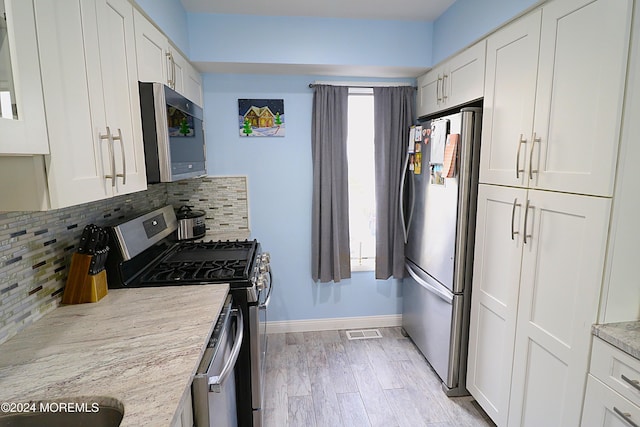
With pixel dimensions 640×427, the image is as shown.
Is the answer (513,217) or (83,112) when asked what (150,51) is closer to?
(83,112)

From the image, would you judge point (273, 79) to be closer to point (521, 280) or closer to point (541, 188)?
point (541, 188)

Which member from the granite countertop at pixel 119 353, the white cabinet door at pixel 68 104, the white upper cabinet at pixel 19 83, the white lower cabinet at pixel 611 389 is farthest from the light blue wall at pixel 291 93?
the white lower cabinet at pixel 611 389

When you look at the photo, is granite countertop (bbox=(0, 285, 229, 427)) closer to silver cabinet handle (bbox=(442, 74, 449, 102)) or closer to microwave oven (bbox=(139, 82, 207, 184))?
microwave oven (bbox=(139, 82, 207, 184))

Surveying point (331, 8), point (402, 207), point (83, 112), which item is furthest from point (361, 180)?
point (83, 112)

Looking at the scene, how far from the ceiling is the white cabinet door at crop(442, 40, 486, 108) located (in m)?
0.40

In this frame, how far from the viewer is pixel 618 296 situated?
1209mm

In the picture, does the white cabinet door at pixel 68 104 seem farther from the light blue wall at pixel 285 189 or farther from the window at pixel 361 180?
the window at pixel 361 180

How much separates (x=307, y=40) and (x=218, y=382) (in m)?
2.20

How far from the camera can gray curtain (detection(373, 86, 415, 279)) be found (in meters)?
2.68

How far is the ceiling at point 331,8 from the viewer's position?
2105mm

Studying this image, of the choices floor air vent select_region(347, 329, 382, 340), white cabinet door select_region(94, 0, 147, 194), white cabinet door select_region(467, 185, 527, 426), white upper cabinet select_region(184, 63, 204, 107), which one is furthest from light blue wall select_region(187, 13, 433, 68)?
floor air vent select_region(347, 329, 382, 340)

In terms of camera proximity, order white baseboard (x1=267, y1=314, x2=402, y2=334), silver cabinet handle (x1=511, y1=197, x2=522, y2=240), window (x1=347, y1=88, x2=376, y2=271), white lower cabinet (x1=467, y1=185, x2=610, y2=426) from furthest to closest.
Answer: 1. white baseboard (x1=267, y1=314, x2=402, y2=334)
2. window (x1=347, y1=88, x2=376, y2=271)
3. silver cabinet handle (x1=511, y1=197, x2=522, y2=240)
4. white lower cabinet (x1=467, y1=185, x2=610, y2=426)

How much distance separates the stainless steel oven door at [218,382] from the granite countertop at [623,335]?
1.38 meters

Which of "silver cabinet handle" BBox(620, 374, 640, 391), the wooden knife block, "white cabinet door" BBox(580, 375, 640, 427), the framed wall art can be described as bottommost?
"white cabinet door" BBox(580, 375, 640, 427)
